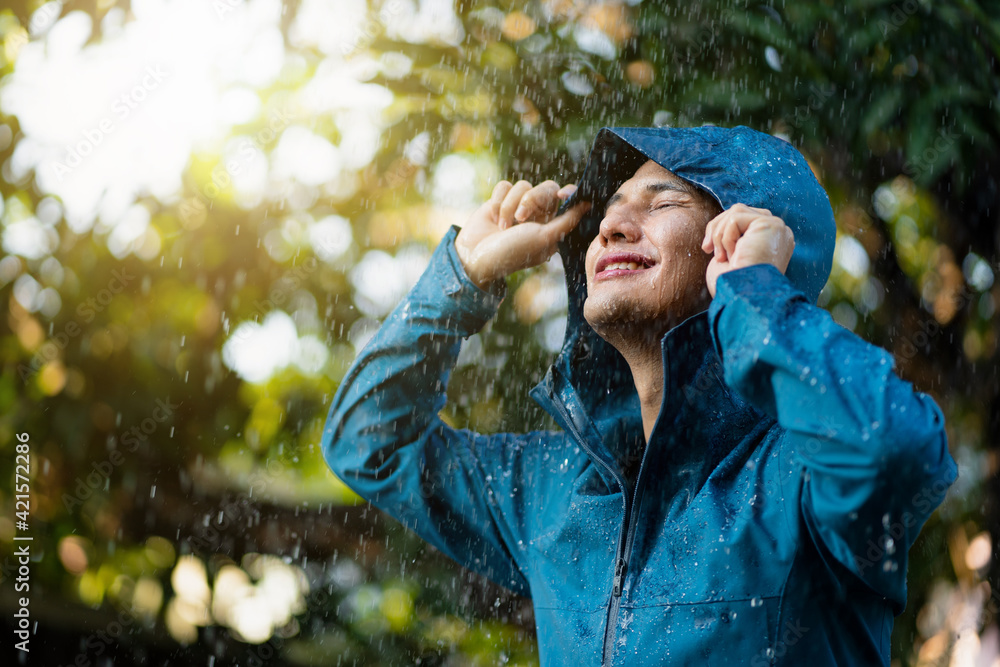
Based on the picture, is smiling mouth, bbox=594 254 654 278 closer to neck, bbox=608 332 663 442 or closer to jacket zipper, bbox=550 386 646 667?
neck, bbox=608 332 663 442

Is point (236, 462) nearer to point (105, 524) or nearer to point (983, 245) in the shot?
point (105, 524)

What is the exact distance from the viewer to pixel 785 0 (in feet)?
8.45

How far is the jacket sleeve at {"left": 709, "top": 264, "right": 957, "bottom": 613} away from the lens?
3.73 ft

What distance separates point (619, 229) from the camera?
1.70 metres

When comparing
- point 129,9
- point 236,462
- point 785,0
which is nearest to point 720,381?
point 785,0

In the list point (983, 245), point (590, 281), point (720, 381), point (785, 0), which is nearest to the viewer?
point (720, 381)

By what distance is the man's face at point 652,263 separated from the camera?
164 cm

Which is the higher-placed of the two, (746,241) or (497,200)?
(746,241)

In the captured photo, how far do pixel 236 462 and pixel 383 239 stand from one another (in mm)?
909

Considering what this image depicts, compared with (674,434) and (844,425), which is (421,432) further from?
(844,425)

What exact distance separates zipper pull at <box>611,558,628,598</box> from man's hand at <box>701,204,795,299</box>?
467mm

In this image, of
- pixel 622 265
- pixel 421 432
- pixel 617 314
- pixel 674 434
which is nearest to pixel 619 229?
pixel 622 265

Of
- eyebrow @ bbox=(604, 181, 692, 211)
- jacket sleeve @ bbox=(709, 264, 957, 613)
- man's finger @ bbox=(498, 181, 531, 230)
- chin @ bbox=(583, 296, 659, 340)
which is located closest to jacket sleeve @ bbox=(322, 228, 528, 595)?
man's finger @ bbox=(498, 181, 531, 230)

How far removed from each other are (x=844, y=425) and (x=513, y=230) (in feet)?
2.88
